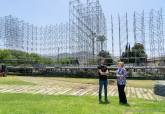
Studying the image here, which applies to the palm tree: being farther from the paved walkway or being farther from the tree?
the paved walkway

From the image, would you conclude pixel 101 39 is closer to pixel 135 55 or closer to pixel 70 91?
pixel 135 55

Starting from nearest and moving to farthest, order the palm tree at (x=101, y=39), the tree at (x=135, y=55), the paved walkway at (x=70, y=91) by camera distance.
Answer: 1. the paved walkway at (x=70, y=91)
2. the tree at (x=135, y=55)
3. the palm tree at (x=101, y=39)

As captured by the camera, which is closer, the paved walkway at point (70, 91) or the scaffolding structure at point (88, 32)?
the paved walkway at point (70, 91)

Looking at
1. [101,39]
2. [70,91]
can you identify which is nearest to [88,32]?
[101,39]

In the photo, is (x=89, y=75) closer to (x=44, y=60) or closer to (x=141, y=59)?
(x=141, y=59)

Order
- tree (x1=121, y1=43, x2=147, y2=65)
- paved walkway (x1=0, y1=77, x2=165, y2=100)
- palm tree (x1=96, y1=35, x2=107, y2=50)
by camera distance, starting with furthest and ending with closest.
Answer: palm tree (x1=96, y1=35, x2=107, y2=50)
tree (x1=121, y1=43, x2=147, y2=65)
paved walkway (x1=0, y1=77, x2=165, y2=100)

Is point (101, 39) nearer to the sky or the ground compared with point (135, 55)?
nearer to the sky

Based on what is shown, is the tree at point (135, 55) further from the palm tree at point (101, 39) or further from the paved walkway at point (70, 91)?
the paved walkway at point (70, 91)

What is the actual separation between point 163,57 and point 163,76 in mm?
4866

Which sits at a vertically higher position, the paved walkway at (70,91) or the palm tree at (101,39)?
the palm tree at (101,39)

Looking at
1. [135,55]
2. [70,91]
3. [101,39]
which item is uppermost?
[101,39]

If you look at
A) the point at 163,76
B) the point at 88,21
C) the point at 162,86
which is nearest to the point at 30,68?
the point at 88,21

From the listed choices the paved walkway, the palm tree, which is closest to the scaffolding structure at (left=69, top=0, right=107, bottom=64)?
the palm tree

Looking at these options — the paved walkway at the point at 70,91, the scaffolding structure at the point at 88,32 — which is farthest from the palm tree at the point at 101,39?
the paved walkway at the point at 70,91
